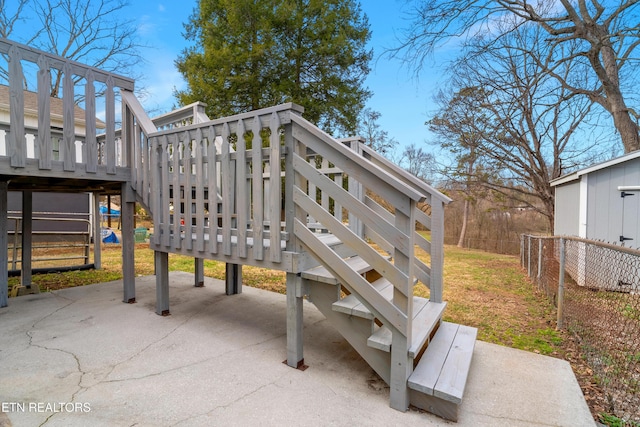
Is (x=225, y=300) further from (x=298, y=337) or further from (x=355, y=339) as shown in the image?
(x=355, y=339)

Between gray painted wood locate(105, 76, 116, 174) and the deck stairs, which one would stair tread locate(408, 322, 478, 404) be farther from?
gray painted wood locate(105, 76, 116, 174)

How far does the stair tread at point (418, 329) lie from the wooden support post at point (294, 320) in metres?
0.61

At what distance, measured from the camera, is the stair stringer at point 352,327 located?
205 cm

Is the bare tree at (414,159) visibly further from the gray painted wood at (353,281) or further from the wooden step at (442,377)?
the gray painted wood at (353,281)

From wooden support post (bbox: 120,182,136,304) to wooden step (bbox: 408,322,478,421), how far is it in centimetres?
347

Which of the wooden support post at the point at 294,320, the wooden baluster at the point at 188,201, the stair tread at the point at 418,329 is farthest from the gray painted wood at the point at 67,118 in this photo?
the stair tread at the point at 418,329

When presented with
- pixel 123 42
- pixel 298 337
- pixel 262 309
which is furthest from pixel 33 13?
pixel 298 337

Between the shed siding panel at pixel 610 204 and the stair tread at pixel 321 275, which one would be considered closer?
the stair tread at pixel 321 275

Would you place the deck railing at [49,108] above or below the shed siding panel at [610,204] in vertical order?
above

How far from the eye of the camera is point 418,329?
7.12 ft

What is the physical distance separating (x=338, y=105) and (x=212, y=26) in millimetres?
5371

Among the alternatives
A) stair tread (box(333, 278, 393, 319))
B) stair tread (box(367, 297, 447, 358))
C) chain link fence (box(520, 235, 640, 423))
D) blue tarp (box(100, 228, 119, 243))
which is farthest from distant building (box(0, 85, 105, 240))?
chain link fence (box(520, 235, 640, 423))

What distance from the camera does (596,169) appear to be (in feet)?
18.9

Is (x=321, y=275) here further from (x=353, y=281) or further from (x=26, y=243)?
(x=26, y=243)
